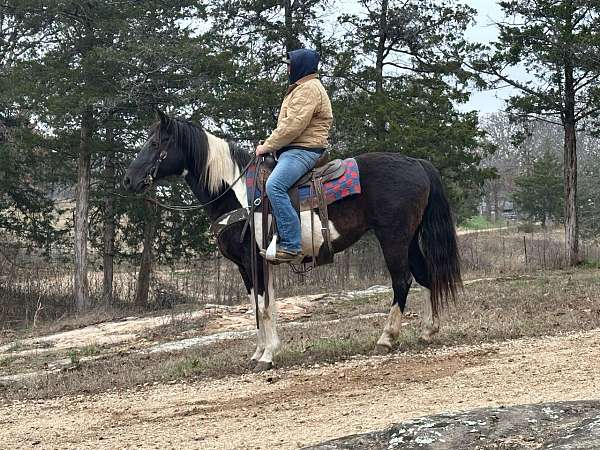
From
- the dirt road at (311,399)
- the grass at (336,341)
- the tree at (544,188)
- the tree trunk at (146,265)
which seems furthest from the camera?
the tree at (544,188)

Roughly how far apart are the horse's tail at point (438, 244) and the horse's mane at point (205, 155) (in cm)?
214

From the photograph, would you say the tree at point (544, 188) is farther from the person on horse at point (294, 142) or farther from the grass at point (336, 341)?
the person on horse at point (294, 142)

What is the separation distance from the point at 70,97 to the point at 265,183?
37.9 ft

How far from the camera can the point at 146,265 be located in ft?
70.5

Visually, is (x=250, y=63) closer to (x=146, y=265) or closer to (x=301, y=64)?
(x=146, y=265)

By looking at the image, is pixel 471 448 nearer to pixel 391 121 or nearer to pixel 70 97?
pixel 70 97

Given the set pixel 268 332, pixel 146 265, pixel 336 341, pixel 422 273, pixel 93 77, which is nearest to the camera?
pixel 268 332

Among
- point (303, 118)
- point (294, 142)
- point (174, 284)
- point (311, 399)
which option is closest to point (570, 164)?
point (174, 284)

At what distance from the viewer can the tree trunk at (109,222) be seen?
20.5m

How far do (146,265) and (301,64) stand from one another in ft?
48.8

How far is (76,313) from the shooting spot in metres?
19.5

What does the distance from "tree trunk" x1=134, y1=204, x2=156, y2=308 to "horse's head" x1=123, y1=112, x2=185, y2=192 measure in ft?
42.6

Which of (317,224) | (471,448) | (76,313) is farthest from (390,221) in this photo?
(76,313)

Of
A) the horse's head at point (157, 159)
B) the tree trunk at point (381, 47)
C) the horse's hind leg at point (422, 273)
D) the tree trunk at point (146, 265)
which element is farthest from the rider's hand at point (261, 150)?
the tree trunk at point (381, 47)
